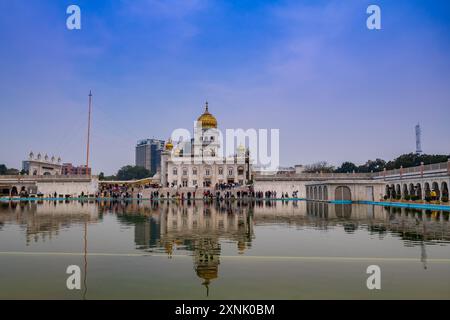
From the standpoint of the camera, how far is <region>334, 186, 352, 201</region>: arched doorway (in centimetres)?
4375

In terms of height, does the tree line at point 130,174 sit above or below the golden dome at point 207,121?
below

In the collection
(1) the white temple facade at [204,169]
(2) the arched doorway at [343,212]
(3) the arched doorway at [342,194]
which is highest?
(1) the white temple facade at [204,169]

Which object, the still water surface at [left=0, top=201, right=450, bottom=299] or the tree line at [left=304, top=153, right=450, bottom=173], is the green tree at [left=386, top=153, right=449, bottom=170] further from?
the still water surface at [left=0, top=201, right=450, bottom=299]

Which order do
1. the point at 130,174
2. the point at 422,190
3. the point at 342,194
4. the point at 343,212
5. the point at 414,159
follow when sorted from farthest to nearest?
the point at 130,174 < the point at 414,159 < the point at 342,194 < the point at 422,190 < the point at 343,212

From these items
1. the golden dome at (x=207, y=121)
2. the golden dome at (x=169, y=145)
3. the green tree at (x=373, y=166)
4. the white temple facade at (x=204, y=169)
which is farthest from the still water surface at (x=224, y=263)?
the green tree at (x=373, y=166)

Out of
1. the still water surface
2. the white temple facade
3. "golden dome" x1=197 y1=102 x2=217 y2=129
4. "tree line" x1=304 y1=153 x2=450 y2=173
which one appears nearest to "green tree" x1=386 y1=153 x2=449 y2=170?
"tree line" x1=304 y1=153 x2=450 y2=173

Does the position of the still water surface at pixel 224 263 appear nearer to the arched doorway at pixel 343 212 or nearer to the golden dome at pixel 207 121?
the arched doorway at pixel 343 212

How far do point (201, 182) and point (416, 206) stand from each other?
4458 cm

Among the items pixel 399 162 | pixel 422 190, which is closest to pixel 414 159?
pixel 399 162

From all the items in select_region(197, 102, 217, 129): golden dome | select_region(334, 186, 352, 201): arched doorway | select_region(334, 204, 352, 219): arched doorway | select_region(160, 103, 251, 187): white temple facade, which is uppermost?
select_region(197, 102, 217, 129): golden dome

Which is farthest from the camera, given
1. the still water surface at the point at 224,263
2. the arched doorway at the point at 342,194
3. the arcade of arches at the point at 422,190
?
the arched doorway at the point at 342,194

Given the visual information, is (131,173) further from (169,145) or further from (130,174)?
(169,145)

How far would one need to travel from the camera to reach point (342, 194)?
145 feet

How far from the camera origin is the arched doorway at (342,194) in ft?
144
